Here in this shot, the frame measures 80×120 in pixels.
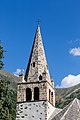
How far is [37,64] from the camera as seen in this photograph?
129 feet

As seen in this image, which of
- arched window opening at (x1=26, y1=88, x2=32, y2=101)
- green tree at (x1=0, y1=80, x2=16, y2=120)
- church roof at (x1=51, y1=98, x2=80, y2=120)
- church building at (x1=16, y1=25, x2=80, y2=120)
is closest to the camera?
green tree at (x1=0, y1=80, x2=16, y2=120)

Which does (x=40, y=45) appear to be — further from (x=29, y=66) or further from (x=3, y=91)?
(x=3, y=91)

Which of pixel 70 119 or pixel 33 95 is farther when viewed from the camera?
pixel 33 95

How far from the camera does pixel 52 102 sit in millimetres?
39500

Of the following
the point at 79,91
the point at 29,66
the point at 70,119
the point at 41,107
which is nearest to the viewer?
the point at 70,119

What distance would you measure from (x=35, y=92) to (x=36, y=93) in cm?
15

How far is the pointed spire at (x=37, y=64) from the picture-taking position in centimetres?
3844

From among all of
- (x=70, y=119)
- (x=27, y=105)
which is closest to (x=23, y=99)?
(x=27, y=105)

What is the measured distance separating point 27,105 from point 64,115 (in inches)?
196

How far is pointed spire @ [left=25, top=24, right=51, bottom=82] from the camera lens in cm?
3844

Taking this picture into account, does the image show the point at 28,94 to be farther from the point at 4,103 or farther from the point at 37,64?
the point at 4,103

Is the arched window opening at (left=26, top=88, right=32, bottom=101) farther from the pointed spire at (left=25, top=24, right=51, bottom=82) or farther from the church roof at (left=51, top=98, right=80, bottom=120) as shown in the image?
the church roof at (left=51, top=98, right=80, bottom=120)

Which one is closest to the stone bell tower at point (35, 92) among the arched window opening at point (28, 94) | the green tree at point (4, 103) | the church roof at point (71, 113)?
the arched window opening at point (28, 94)

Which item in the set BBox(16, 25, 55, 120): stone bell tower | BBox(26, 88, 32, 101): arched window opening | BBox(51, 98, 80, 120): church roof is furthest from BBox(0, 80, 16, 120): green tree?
BBox(51, 98, 80, 120): church roof
